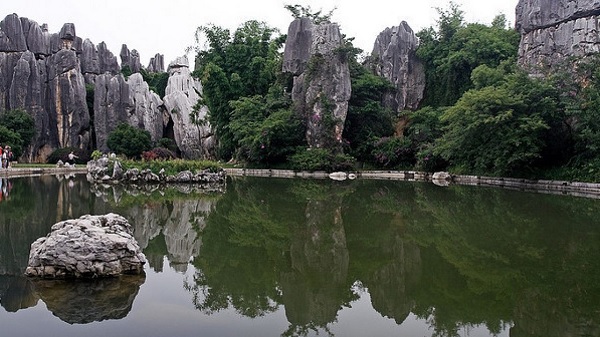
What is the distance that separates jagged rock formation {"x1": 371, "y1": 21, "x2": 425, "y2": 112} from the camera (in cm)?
2603

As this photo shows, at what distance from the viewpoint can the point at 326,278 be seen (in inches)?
180

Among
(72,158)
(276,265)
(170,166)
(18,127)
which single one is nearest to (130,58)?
(72,158)

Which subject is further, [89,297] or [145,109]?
[145,109]

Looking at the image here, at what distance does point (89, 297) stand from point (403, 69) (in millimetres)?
24025

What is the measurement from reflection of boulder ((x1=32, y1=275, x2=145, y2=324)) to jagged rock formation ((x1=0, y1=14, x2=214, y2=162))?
25.2 meters

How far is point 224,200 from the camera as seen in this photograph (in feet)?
36.2

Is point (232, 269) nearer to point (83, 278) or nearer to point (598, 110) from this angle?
point (83, 278)

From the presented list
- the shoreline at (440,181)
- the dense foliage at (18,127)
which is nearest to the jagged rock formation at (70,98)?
the dense foliage at (18,127)

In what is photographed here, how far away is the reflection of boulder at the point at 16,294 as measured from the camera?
3705 mm

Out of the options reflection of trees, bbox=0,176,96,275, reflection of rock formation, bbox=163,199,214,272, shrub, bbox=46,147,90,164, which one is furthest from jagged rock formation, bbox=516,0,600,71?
shrub, bbox=46,147,90,164

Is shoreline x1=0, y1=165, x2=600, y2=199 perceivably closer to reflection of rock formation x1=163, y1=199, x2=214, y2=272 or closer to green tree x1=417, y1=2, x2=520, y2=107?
green tree x1=417, y1=2, x2=520, y2=107

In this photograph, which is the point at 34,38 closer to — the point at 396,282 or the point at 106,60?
the point at 106,60

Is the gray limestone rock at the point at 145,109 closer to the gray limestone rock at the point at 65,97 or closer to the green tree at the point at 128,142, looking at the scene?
the gray limestone rock at the point at 65,97

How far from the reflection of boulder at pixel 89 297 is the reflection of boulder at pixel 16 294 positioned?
6 cm
